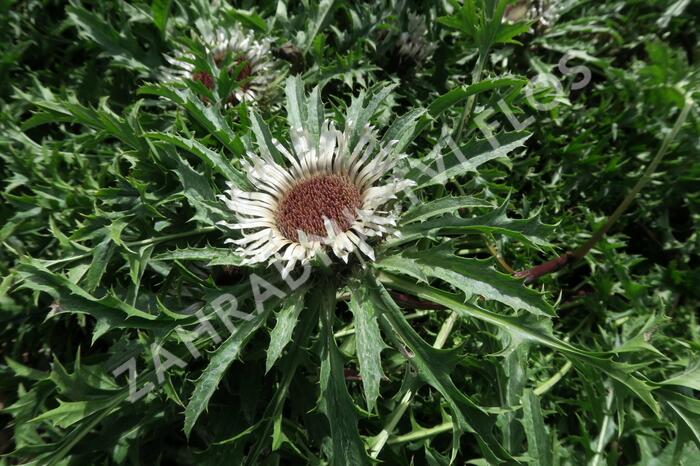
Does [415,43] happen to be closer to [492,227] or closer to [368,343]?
[492,227]

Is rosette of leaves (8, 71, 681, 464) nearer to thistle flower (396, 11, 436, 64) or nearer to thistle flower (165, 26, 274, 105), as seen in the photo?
thistle flower (165, 26, 274, 105)

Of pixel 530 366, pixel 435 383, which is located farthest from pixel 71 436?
pixel 530 366

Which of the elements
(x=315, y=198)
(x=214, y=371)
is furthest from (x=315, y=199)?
(x=214, y=371)

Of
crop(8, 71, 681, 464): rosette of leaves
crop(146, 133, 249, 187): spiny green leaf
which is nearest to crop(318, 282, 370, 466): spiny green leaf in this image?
crop(8, 71, 681, 464): rosette of leaves

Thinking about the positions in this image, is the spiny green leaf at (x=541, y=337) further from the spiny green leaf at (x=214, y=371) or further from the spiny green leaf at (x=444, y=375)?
the spiny green leaf at (x=214, y=371)

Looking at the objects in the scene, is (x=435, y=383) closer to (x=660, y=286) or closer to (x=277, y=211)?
(x=277, y=211)

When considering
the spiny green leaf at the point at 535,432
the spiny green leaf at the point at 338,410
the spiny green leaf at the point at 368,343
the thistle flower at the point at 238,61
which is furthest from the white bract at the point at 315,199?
the spiny green leaf at the point at 535,432
